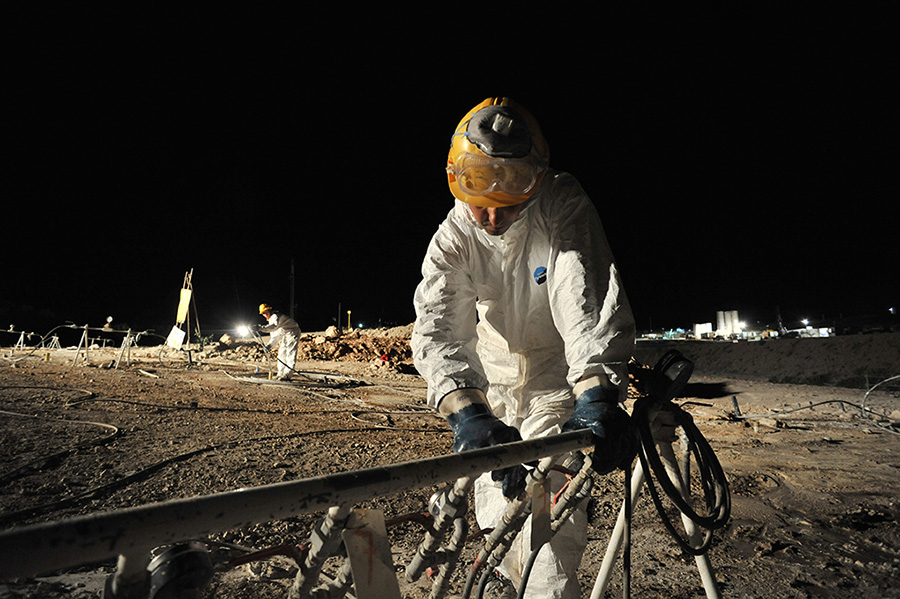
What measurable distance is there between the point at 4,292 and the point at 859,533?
1814 inches

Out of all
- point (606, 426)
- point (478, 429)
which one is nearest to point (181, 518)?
point (478, 429)

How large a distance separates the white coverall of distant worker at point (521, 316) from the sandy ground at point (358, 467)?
0.44 metres

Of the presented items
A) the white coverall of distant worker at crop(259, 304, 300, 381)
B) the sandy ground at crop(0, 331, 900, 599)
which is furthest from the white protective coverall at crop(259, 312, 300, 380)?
the sandy ground at crop(0, 331, 900, 599)

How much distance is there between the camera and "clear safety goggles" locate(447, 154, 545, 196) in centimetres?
183

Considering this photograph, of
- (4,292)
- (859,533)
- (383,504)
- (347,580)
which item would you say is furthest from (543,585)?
(4,292)

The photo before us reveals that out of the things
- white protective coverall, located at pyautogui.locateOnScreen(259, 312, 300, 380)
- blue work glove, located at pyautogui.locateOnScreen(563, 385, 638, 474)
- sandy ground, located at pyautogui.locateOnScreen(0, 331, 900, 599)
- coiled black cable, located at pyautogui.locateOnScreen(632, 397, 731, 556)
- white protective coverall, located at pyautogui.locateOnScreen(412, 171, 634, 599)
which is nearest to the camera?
blue work glove, located at pyautogui.locateOnScreen(563, 385, 638, 474)

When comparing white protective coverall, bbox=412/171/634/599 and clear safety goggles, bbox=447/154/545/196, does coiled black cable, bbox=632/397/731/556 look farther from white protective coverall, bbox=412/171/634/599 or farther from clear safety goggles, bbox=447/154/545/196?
clear safety goggles, bbox=447/154/545/196

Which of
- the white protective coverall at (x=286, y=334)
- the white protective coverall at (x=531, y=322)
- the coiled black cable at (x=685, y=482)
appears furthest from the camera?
the white protective coverall at (x=286, y=334)

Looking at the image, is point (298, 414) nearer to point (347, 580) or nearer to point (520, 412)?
point (520, 412)

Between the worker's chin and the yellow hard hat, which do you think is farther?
the worker's chin

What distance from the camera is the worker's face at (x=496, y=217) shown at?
74.2 inches

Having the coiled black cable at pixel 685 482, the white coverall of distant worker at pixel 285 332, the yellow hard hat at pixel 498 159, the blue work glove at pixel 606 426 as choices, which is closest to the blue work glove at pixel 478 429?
the blue work glove at pixel 606 426

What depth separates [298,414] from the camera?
21.9 feet

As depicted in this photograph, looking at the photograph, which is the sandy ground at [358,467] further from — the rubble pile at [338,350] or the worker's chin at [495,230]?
the rubble pile at [338,350]
